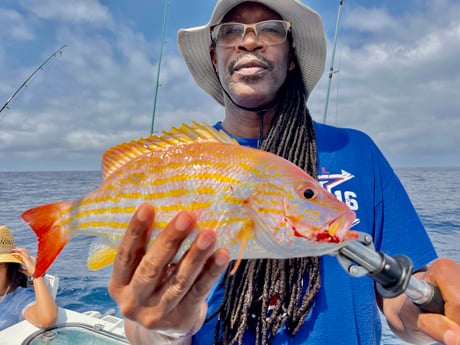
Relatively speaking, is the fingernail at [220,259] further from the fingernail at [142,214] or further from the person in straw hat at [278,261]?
the fingernail at [142,214]

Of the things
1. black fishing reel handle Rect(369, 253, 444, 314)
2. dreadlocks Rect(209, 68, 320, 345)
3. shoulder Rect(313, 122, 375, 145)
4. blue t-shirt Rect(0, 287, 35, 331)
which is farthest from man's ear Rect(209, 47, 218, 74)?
blue t-shirt Rect(0, 287, 35, 331)

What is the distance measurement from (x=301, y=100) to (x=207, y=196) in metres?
1.14

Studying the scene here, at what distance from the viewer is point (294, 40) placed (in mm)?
2201

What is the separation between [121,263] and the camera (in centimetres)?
121

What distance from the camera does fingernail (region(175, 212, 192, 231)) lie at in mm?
1070

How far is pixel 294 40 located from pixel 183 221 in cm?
158

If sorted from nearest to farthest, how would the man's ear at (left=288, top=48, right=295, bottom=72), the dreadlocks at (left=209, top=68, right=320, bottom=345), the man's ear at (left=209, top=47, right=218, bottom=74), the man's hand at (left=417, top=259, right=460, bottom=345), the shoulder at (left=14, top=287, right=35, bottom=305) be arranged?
the man's hand at (left=417, top=259, right=460, bottom=345)
the dreadlocks at (left=209, top=68, right=320, bottom=345)
the man's ear at (left=288, top=48, right=295, bottom=72)
the man's ear at (left=209, top=47, right=218, bottom=74)
the shoulder at (left=14, top=287, right=35, bottom=305)

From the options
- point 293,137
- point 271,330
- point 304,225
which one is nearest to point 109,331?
point 271,330

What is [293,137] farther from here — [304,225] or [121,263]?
[121,263]

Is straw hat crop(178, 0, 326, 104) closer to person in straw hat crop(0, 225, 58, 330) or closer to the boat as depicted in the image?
the boat

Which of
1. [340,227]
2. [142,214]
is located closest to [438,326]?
[340,227]

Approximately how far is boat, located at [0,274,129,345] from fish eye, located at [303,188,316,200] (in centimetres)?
319

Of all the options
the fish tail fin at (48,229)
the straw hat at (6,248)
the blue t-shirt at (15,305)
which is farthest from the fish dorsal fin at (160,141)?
the blue t-shirt at (15,305)

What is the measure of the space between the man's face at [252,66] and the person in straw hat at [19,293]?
318 centimetres
